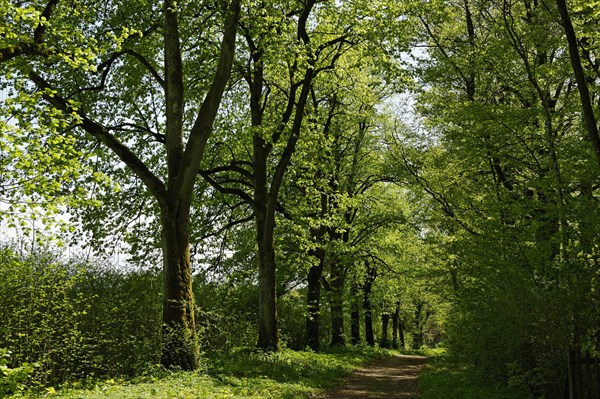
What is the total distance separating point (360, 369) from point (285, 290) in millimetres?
7352

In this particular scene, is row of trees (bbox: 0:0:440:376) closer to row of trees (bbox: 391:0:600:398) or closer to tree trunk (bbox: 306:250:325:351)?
tree trunk (bbox: 306:250:325:351)

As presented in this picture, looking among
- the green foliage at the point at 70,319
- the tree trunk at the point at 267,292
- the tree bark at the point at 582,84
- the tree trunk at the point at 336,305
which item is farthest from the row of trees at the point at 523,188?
the green foliage at the point at 70,319

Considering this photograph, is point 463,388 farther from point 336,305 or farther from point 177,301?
point 336,305

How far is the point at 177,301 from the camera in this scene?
12.9 m

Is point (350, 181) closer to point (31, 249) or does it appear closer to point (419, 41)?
point (419, 41)

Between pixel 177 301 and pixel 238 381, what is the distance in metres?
2.38

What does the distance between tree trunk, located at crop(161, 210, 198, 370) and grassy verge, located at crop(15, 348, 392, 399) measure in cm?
58

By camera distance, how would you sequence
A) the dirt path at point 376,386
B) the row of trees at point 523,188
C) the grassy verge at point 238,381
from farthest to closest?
1. the dirt path at point 376,386
2. the grassy verge at point 238,381
3. the row of trees at point 523,188

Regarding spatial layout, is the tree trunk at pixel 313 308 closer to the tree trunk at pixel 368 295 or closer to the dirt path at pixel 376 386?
the dirt path at pixel 376 386

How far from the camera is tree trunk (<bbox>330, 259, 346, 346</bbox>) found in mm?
26166

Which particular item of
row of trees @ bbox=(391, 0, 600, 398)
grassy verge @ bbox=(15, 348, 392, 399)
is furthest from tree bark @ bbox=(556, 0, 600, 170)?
grassy verge @ bbox=(15, 348, 392, 399)

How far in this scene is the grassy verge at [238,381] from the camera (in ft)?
31.7

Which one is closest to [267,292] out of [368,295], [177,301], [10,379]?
[177,301]

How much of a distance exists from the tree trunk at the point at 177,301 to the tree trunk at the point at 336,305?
13420 mm
